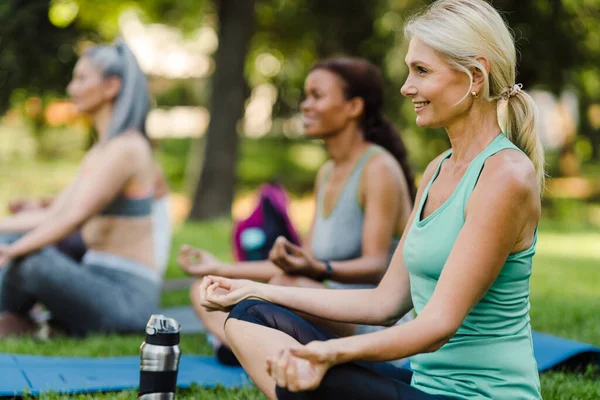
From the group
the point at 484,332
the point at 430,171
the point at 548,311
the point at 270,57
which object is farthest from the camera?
the point at 270,57

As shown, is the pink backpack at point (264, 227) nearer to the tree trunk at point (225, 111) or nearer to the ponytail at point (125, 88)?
the ponytail at point (125, 88)

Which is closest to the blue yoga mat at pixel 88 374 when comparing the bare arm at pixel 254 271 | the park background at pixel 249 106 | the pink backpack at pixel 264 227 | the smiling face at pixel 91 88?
the park background at pixel 249 106

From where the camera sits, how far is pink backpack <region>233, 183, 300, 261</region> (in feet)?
15.2

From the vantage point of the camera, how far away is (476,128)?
7.64ft

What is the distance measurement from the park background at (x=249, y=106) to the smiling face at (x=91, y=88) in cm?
49

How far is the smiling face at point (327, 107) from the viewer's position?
4.03 m

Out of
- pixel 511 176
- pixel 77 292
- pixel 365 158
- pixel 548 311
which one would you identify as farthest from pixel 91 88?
pixel 548 311

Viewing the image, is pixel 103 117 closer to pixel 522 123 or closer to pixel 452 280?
pixel 522 123

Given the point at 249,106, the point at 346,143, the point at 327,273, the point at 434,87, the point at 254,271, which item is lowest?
the point at 249,106

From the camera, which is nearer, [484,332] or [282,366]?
[282,366]

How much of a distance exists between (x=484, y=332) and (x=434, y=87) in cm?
72

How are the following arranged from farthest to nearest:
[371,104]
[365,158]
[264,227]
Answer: [264,227] → [371,104] → [365,158]

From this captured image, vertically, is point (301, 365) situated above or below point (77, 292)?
above

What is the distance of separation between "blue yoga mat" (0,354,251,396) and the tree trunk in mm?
8330
